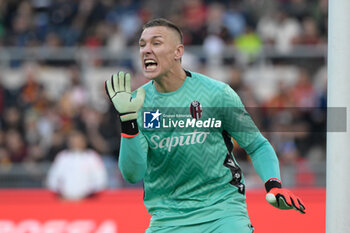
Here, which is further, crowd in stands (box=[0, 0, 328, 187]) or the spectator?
crowd in stands (box=[0, 0, 328, 187])

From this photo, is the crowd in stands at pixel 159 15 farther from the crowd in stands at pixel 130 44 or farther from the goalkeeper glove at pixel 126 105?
the goalkeeper glove at pixel 126 105

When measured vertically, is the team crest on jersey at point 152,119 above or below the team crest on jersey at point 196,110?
below

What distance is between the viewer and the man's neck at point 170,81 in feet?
16.1

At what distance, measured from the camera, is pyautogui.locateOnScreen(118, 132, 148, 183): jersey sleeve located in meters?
4.42

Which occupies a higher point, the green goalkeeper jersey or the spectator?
the green goalkeeper jersey

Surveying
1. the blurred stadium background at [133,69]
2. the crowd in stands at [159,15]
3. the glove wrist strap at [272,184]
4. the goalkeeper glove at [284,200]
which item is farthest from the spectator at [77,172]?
the goalkeeper glove at [284,200]

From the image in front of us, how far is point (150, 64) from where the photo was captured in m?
4.84

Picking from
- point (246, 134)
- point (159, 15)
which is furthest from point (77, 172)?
point (246, 134)

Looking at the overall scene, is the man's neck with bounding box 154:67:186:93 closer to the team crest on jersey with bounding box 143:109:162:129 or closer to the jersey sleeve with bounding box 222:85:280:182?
the team crest on jersey with bounding box 143:109:162:129

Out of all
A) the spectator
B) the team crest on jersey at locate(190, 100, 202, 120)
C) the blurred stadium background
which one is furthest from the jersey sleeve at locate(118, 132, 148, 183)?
the blurred stadium background

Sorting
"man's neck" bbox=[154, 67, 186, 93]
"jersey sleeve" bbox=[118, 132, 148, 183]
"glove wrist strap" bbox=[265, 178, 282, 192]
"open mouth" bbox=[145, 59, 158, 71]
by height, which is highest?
"open mouth" bbox=[145, 59, 158, 71]

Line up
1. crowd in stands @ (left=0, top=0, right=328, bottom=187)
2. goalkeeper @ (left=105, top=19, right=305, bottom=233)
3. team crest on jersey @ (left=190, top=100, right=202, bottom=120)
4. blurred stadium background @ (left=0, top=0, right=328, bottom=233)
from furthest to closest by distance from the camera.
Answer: crowd in stands @ (left=0, top=0, right=328, bottom=187), blurred stadium background @ (left=0, top=0, right=328, bottom=233), team crest on jersey @ (left=190, top=100, right=202, bottom=120), goalkeeper @ (left=105, top=19, right=305, bottom=233)

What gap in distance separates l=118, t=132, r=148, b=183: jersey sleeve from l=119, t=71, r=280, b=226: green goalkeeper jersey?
0.12 metres

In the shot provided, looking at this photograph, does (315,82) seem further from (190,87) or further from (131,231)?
(190,87)
